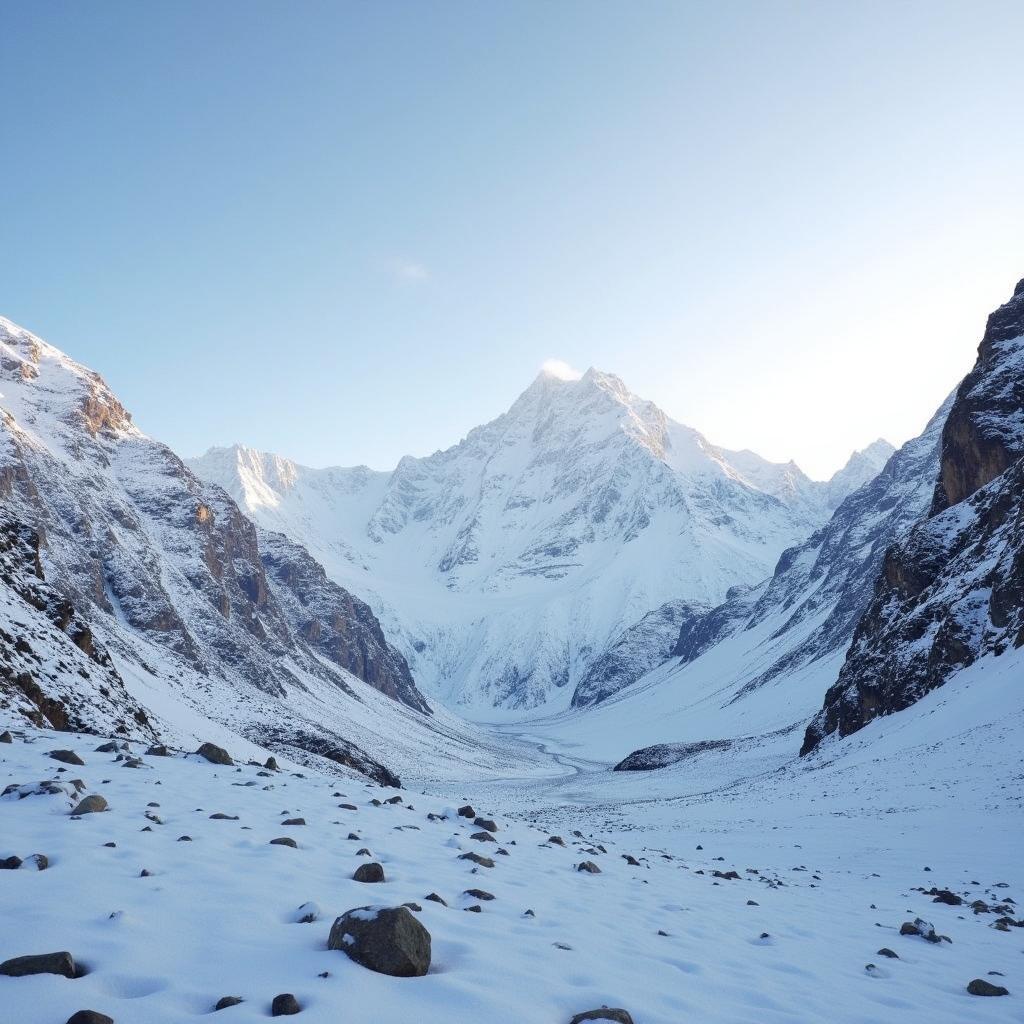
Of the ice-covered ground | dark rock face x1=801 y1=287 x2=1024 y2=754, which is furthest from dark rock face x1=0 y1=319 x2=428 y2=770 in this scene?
dark rock face x1=801 y1=287 x2=1024 y2=754

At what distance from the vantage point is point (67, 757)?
12.3 metres

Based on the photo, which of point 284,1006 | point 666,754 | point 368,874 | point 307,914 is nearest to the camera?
point 284,1006

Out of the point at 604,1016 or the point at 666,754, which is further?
the point at 666,754

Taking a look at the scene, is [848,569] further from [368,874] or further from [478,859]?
[368,874]

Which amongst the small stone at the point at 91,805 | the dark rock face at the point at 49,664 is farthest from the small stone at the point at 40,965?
the dark rock face at the point at 49,664

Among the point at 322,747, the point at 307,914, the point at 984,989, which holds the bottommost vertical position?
the point at 322,747

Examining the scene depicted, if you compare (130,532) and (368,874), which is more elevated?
(130,532)

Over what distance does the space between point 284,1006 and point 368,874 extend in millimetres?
3740

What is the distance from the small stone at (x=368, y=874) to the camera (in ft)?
26.0

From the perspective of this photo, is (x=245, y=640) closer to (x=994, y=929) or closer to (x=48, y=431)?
(x=48, y=431)

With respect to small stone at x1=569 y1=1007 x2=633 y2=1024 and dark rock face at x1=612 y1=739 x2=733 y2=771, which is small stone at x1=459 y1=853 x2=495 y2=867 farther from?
dark rock face at x1=612 y1=739 x2=733 y2=771

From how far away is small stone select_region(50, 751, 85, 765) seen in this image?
12175mm

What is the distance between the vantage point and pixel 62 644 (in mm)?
25828

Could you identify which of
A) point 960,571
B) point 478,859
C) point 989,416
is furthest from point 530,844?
point 989,416
